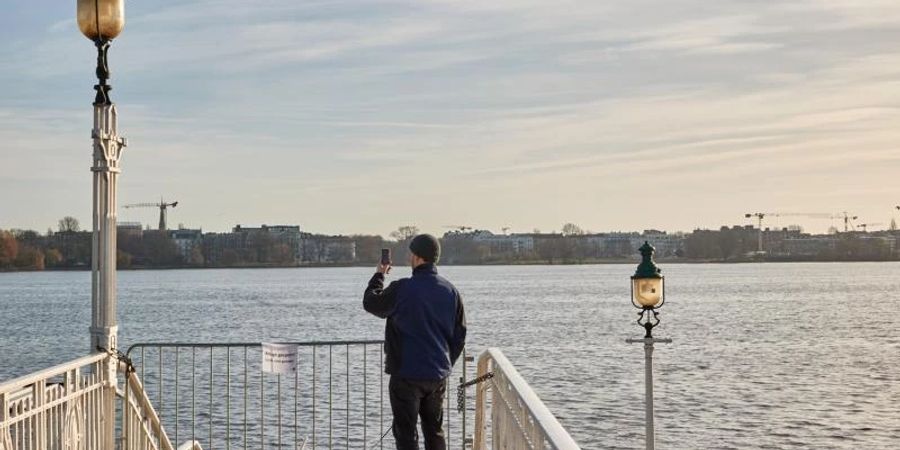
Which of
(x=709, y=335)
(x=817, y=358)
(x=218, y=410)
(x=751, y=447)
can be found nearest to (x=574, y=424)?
(x=751, y=447)

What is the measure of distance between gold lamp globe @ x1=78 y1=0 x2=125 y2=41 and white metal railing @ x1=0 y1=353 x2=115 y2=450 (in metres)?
2.40

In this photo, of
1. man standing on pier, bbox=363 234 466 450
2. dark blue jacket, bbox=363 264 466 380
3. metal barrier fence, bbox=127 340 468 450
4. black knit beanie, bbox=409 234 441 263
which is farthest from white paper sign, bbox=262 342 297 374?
metal barrier fence, bbox=127 340 468 450

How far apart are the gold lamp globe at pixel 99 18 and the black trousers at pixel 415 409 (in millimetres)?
3401

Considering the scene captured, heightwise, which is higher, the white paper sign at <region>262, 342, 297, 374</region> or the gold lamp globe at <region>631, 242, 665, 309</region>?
the gold lamp globe at <region>631, 242, 665, 309</region>

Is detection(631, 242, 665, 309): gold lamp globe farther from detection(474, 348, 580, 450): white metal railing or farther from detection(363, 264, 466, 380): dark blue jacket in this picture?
detection(363, 264, 466, 380): dark blue jacket

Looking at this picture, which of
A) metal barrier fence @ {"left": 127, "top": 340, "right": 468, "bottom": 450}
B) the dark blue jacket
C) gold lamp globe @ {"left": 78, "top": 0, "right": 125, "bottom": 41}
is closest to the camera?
the dark blue jacket

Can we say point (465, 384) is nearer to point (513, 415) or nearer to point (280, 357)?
point (280, 357)

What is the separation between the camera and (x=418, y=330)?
27.9 feet

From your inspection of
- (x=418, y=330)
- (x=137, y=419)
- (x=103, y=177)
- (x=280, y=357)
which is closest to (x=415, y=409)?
(x=418, y=330)

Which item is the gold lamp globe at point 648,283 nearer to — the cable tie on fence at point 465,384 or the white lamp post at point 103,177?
the cable tie on fence at point 465,384

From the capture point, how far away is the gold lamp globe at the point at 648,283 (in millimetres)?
16331

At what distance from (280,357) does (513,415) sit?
152 inches

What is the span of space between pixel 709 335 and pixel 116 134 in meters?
62.9

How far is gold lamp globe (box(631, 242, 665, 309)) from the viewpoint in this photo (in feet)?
53.6
